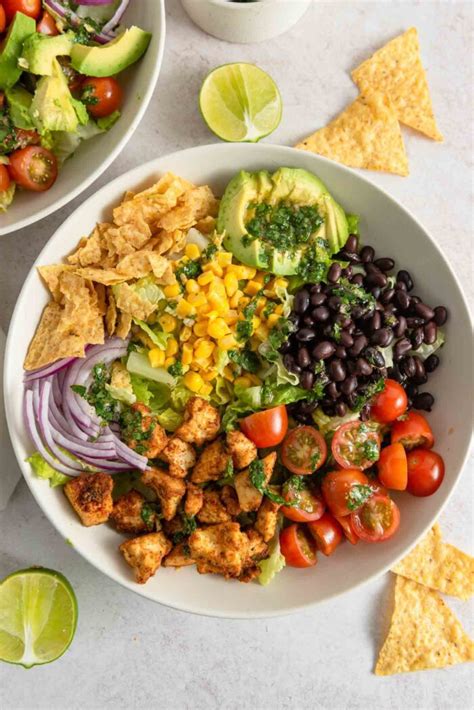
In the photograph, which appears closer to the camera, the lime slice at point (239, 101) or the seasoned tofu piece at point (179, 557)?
the seasoned tofu piece at point (179, 557)

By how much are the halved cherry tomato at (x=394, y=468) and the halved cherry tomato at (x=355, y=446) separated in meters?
0.06

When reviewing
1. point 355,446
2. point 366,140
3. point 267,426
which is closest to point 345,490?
point 355,446

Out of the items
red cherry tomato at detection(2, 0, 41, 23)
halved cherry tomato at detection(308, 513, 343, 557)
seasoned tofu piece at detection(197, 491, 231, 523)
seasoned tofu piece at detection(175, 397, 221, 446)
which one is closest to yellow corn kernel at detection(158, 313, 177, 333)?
seasoned tofu piece at detection(175, 397, 221, 446)

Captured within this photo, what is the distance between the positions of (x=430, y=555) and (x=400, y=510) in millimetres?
426

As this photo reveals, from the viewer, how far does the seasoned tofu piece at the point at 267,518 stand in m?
3.30

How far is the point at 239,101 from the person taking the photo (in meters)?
3.59

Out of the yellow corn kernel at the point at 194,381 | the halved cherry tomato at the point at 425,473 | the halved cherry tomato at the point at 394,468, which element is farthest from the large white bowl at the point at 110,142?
the halved cherry tomato at the point at 425,473

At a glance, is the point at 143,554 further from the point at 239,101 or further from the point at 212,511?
the point at 239,101

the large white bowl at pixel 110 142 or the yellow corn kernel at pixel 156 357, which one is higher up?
the large white bowl at pixel 110 142

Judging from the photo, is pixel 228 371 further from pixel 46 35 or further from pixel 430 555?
pixel 46 35

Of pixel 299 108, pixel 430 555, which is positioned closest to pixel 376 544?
pixel 430 555

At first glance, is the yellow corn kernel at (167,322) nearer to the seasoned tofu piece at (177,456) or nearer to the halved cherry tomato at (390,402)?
the seasoned tofu piece at (177,456)

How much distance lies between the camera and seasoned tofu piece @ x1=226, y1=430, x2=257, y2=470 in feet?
10.7

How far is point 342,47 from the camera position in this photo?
152 inches
